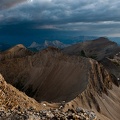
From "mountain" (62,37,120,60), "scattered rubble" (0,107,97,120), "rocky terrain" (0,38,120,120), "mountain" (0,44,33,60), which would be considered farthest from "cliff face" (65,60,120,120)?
"mountain" (62,37,120,60)

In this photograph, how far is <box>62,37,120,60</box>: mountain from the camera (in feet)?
455

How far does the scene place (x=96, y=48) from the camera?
154 metres

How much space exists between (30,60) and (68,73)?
1638 cm

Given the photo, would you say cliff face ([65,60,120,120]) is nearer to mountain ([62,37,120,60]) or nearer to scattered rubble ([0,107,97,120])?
scattered rubble ([0,107,97,120])

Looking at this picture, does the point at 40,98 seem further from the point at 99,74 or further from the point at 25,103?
the point at 25,103

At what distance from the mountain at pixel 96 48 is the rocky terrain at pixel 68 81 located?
163ft

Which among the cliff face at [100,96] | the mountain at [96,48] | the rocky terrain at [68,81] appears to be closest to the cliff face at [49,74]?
the rocky terrain at [68,81]

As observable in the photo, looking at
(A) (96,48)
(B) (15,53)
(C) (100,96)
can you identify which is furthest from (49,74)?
(A) (96,48)

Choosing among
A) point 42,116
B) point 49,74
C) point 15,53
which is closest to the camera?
point 42,116

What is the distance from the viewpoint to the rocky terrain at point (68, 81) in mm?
51531

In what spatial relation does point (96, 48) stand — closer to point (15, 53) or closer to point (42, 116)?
point (15, 53)

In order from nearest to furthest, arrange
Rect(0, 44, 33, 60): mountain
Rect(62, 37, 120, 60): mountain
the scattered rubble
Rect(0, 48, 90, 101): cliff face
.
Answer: the scattered rubble
Rect(0, 48, 90, 101): cliff face
Rect(0, 44, 33, 60): mountain
Rect(62, 37, 120, 60): mountain

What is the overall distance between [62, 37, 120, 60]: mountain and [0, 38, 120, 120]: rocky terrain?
4973 centimetres

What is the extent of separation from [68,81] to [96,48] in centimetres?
9169
